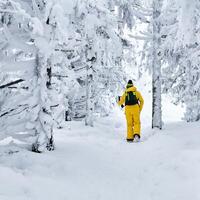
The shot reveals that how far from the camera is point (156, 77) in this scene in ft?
49.4

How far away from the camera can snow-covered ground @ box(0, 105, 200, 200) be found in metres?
6.58

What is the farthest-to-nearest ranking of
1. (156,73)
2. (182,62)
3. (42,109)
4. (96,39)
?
(182,62) → (156,73) → (96,39) → (42,109)

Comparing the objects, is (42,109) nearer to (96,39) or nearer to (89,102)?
(96,39)

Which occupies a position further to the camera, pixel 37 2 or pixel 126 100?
pixel 126 100

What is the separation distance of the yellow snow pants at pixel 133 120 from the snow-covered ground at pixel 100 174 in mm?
2821

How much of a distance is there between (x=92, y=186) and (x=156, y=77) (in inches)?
333

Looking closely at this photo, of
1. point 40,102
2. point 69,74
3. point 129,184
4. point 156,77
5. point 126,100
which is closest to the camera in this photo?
point 129,184

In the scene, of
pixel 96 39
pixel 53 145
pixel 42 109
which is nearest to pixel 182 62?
pixel 96 39

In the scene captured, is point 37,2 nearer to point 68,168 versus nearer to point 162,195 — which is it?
point 68,168

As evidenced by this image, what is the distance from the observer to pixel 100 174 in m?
8.12

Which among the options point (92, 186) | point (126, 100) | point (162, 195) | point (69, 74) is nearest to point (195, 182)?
point (162, 195)

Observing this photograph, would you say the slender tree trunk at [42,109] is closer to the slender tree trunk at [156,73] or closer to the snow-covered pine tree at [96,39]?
the snow-covered pine tree at [96,39]

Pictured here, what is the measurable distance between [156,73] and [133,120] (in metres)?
2.38

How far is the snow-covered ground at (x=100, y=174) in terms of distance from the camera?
21.6ft
